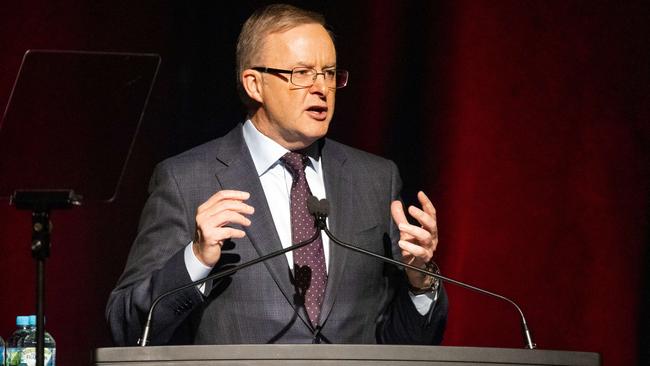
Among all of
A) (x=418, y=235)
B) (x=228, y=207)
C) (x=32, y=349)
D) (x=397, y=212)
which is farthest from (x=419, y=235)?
(x=32, y=349)

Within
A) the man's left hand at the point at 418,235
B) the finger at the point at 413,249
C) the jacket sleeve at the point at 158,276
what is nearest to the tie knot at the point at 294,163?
the jacket sleeve at the point at 158,276

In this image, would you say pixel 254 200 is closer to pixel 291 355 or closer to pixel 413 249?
pixel 413 249

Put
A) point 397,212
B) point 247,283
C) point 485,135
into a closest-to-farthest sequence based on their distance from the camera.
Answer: point 397,212, point 247,283, point 485,135

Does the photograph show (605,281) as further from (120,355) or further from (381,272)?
(120,355)

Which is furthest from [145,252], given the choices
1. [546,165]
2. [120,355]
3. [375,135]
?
[546,165]

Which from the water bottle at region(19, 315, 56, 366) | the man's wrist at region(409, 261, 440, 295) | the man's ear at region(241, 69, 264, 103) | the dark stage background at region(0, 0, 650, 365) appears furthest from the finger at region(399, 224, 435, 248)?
the water bottle at region(19, 315, 56, 366)

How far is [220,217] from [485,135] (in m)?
1.38

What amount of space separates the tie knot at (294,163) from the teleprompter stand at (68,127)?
79 cm

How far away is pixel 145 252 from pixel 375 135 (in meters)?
1.03

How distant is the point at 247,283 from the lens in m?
2.38

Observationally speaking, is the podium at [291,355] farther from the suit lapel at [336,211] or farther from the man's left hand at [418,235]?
the suit lapel at [336,211]

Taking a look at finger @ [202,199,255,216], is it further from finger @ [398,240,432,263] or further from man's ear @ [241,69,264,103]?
man's ear @ [241,69,264,103]

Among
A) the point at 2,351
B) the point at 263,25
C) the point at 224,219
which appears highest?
the point at 263,25

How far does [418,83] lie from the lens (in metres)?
3.19
